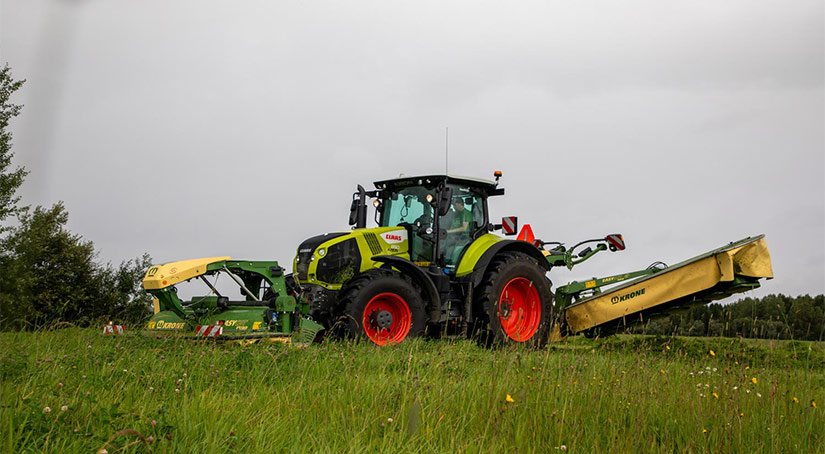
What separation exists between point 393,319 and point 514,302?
2.43 meters

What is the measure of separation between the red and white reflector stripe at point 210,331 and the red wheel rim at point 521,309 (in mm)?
4348

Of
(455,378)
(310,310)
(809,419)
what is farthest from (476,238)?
(809,419)

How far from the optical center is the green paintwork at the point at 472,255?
961 cm

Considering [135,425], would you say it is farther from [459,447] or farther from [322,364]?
[322,364]

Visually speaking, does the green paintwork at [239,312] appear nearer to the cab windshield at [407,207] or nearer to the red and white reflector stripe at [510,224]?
the cab windshield at [407,207]

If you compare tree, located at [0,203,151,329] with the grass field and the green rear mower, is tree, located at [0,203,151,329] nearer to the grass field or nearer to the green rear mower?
the green rear mower

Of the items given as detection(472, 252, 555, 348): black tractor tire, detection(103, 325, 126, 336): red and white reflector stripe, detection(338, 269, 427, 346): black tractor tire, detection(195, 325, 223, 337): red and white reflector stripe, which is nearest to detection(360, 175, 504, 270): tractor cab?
detection(472, 252, 555, 348): black tractor tire

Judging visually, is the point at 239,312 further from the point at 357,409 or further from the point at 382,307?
the point at 357,409

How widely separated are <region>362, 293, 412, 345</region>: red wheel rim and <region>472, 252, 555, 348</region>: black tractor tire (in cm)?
Result: 117

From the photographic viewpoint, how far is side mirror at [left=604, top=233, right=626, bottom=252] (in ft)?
36.3

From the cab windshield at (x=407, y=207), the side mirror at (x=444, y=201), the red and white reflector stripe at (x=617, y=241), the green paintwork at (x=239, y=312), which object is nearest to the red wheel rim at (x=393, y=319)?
the green paintwork at (x=239, y=312)

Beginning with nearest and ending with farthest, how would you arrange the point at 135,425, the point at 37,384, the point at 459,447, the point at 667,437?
the point at 135,425 < the point at 459,447 < the point at 667,437 < the point at 37,384

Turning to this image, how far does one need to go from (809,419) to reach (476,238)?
600 cm

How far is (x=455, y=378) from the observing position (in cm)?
561
